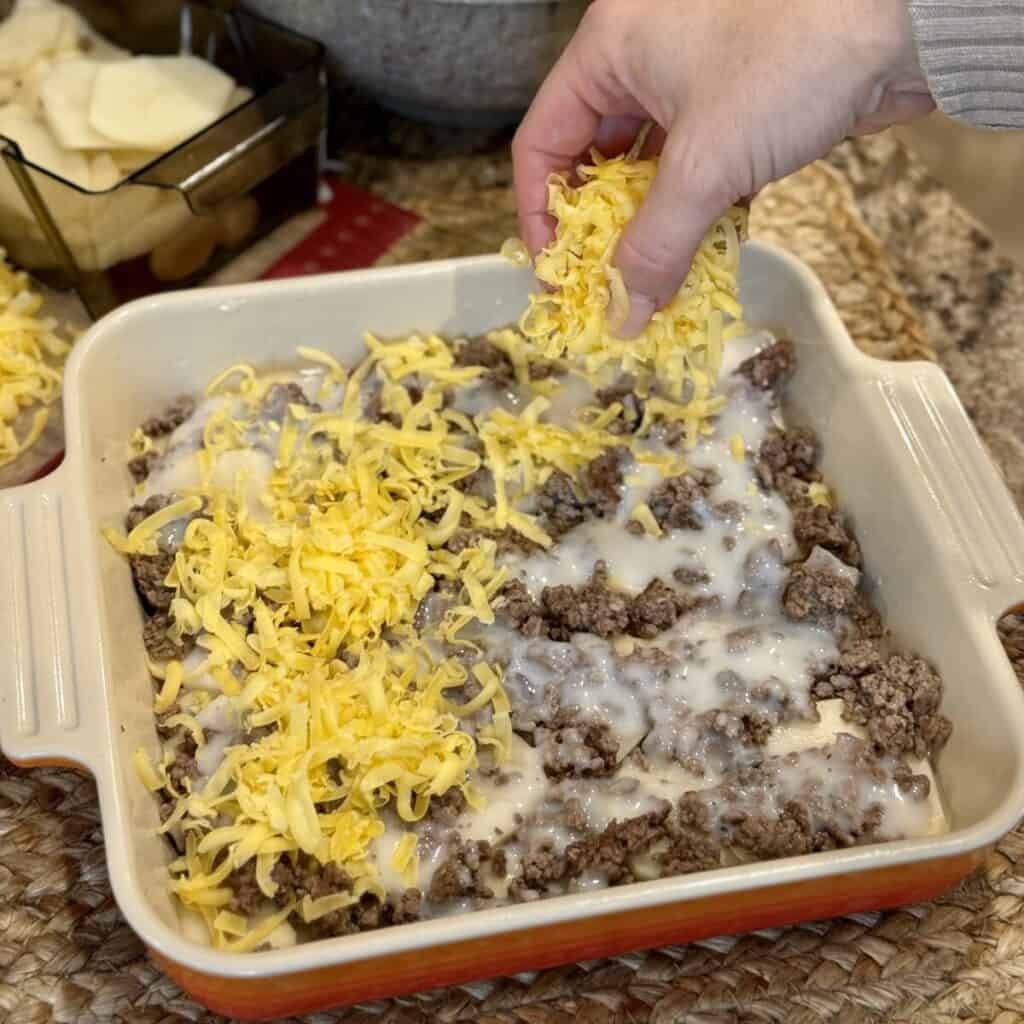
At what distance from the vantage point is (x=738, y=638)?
1153 millimetres

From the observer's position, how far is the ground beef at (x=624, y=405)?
52.7 inches

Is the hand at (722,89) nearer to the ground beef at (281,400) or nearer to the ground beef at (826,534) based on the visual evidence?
the ground beef at (826,534)

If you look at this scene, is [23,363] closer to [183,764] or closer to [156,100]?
[156,100]

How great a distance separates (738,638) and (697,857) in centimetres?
23

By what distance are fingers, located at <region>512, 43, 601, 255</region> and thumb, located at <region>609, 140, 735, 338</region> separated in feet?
0.42

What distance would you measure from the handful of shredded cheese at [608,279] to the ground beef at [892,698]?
1.09ft

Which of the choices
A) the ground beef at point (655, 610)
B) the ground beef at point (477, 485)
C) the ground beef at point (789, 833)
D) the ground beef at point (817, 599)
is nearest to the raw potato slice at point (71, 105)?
the ground beef at point (477, 485)

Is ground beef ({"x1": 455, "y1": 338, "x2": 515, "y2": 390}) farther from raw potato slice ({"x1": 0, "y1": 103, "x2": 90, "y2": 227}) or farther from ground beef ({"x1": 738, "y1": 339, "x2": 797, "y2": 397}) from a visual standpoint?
raw potato slice ({"x1": 0, "y1": 103, "x2": 90, "y2": 227})

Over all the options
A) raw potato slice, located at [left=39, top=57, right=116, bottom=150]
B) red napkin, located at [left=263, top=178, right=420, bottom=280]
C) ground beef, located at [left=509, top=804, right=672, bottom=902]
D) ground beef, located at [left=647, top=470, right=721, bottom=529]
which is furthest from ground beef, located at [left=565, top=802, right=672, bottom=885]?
raw potato slice, located at [left=39, top=57, right=116, bottom=150]

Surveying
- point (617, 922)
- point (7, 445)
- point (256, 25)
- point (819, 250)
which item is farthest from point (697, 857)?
point (256, 25)

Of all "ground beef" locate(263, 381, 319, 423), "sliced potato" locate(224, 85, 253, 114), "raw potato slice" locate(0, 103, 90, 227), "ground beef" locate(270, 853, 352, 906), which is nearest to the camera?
"ground beef" locate(270, 853, 352, 906)

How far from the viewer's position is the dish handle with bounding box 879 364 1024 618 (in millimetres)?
1100

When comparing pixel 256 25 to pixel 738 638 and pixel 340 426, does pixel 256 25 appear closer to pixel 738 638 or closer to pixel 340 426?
pixel 340 426

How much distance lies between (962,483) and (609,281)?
0.39 metres
